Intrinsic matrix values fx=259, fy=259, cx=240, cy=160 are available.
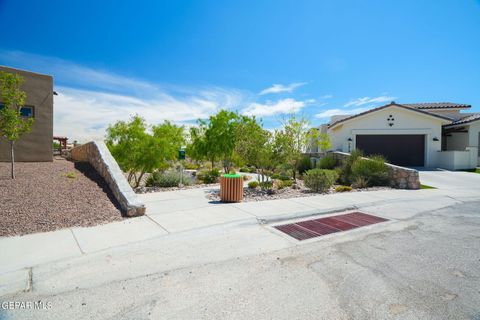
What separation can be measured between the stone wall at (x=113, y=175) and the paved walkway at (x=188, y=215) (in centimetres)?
36

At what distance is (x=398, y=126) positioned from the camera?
64.3 feet

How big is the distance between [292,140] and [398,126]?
12.6 meters

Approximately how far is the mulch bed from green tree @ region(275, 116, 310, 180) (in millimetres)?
6800

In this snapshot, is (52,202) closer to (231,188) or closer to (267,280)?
(231,188)

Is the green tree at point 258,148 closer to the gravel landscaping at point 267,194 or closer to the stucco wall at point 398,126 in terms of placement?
the gravel landscaping at point 267,194

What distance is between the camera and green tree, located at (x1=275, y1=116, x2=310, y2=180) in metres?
11.1

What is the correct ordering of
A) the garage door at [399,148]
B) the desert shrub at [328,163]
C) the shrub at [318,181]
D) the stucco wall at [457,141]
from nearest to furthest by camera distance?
the shrub at [318,181] < the desert shrub at [328,163] < the garage door at [399,148] < the stucco wall at [457,141]

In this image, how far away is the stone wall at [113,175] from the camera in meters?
6.20

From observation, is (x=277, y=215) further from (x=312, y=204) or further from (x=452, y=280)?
(x=452, y=280)

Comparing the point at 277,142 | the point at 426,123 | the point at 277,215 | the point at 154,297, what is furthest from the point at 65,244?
the point at 426,123

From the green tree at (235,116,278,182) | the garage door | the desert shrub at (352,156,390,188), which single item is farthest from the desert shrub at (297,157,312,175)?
the garage door

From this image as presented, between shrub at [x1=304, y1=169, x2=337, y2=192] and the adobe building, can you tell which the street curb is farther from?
the adobe building

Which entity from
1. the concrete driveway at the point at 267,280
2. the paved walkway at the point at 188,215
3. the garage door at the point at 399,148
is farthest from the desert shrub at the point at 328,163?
the concrete driveway at the point at 267,280

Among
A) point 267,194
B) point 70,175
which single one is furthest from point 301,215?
point 70,175
